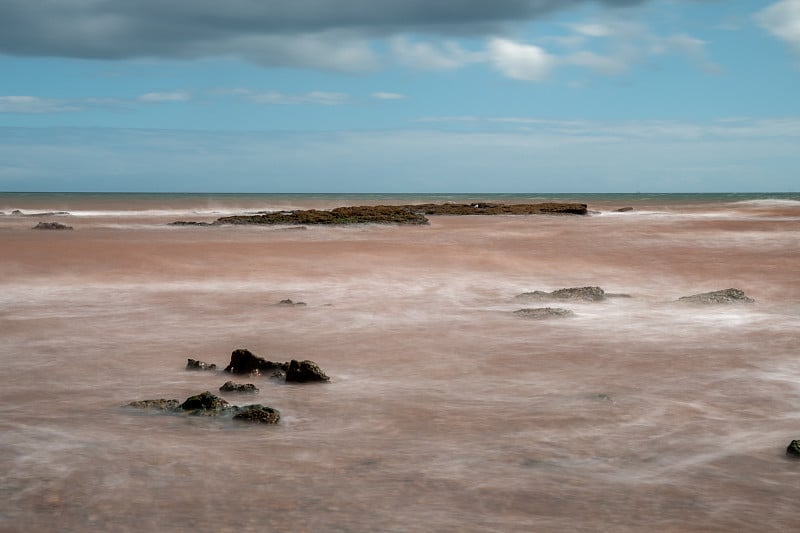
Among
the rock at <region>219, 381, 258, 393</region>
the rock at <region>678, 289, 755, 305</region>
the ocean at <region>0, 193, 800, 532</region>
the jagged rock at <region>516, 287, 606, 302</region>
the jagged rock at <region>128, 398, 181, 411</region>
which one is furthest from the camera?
the jagged rock at <region>516, 287, 606, 302</region>

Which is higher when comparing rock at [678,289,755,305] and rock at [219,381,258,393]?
rock at [678,289,755,305]

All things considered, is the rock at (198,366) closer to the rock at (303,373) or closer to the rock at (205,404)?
the rock at (303,373)

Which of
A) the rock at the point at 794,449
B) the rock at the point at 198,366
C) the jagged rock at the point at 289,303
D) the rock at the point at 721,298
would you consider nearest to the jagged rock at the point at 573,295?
the rock at the point at 721,298

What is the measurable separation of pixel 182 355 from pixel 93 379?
1276 millimetres

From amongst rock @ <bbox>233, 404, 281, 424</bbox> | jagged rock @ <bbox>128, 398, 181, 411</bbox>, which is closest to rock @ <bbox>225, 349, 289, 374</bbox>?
jagged rock @ <bbox>128, 398, 181, 411</bbox>

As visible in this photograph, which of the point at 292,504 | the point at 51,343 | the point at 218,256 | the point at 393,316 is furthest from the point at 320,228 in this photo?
the point at 292,504

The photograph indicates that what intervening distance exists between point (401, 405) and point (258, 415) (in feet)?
3.84

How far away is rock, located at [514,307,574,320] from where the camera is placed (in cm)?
1098

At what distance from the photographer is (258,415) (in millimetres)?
6238

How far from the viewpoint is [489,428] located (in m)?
6.16

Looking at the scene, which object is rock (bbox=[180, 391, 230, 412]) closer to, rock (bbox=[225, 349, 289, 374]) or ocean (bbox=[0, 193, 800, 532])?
ocean (bbox=[0, 193, 800, 532])

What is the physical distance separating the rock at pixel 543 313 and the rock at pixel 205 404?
539cm

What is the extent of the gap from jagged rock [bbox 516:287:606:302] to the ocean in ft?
1.01

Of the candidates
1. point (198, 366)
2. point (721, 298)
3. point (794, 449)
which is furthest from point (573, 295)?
point (794, 449)
